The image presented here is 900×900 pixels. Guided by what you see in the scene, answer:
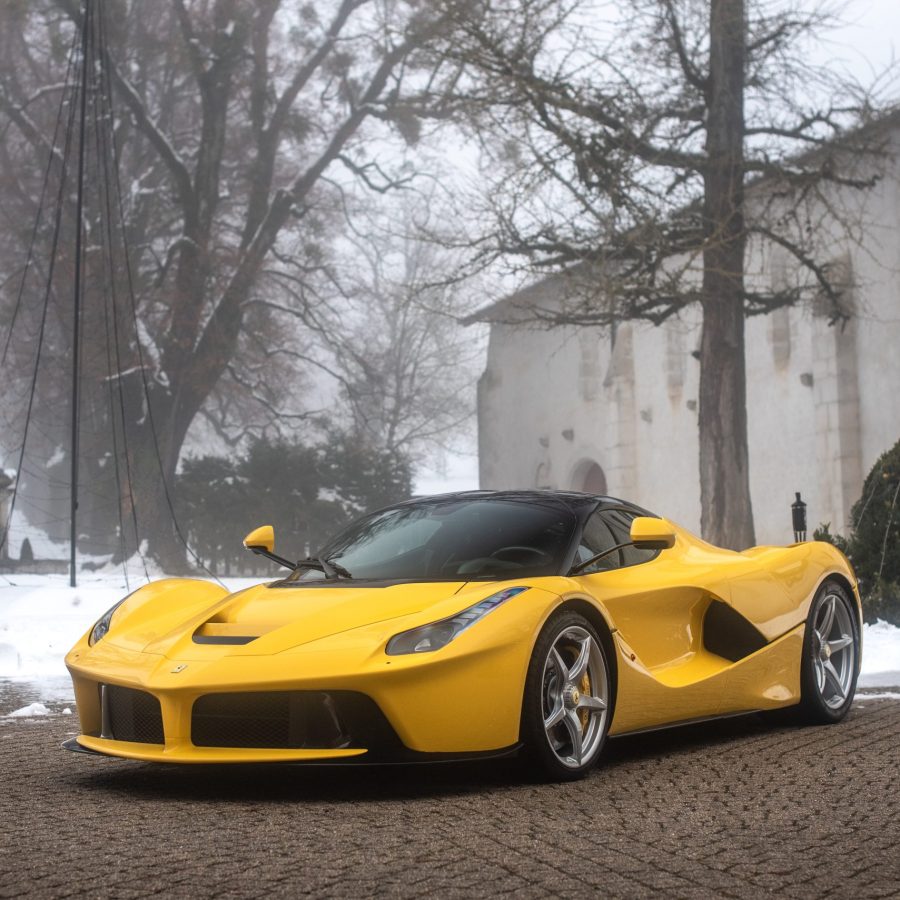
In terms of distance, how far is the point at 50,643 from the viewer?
12797 mm

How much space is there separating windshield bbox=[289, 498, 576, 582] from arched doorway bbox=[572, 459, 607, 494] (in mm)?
34751

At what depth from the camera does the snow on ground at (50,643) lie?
389 inches

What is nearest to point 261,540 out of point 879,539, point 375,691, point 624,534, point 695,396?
point 624,534

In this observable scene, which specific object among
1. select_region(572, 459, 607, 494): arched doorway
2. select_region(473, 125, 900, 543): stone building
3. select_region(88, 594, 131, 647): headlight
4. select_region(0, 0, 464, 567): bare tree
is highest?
select_region(0, 0, 464, 567): bare tree

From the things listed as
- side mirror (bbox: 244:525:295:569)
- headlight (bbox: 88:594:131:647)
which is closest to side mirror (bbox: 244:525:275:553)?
side mirror (bbox: 244:525:295:569)

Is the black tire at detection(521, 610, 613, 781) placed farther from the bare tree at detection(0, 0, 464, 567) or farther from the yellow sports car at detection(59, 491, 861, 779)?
the bare tree at detection(0, 0, 464, 567)

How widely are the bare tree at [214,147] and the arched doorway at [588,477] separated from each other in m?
8.99

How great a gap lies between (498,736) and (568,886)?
157 centimetres

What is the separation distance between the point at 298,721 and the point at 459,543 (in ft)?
4.88

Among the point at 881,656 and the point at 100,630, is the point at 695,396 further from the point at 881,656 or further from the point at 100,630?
the point at 100,630

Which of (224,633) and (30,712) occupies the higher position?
(224,633)

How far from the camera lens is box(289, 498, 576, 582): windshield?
20.8 ft

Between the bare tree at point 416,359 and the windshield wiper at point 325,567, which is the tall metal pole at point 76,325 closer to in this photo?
the windshield wiper at point 325,567

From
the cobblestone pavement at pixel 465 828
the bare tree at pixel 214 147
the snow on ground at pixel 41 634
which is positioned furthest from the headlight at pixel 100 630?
the bare tree at pixel 214 147
